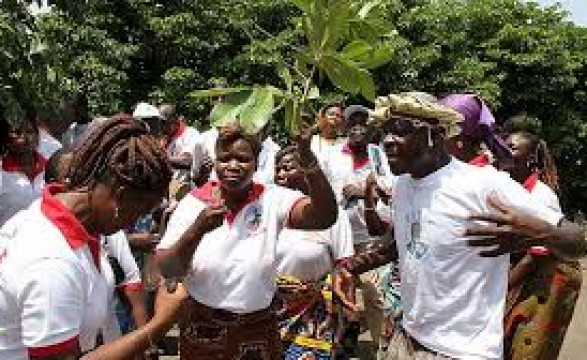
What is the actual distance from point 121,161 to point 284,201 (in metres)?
1.80

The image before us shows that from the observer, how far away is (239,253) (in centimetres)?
455

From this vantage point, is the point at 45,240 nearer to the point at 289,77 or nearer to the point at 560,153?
the point at 289,77

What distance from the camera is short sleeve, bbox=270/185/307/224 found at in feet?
15.1

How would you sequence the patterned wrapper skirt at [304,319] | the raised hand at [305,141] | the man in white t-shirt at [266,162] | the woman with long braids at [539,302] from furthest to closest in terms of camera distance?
the man in white t-shirt at [266,162] → the patterned wrapper skirt at [304,319] → the woman with long braids at [539,302] → the raised hand at [305,141]

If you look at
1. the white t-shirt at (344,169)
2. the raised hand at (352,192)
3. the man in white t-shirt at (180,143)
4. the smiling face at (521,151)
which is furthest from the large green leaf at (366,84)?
the man in white t-shirt at (180,143)

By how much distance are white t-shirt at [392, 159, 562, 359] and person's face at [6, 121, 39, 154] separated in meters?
2.75

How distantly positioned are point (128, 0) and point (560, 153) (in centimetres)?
1216

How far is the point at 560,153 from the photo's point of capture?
26844 millimetres

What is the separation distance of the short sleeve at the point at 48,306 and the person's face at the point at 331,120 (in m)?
5.89

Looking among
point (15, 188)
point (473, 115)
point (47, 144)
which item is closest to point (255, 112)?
point (473, 115)

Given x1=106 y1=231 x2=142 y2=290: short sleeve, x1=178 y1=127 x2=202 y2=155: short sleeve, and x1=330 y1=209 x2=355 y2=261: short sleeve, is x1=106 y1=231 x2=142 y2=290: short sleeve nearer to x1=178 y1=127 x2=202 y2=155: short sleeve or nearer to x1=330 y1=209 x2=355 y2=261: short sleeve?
x1=330 y1=209 x2=355 y2=261: short sleeve

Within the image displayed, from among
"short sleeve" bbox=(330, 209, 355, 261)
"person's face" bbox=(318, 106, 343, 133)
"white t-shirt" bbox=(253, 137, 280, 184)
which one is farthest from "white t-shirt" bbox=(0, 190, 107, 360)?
"person's face" bbox=(318, 106, 343, 133)

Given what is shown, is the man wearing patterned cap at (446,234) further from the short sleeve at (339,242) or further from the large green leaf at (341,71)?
the short sleeve at (339,242)

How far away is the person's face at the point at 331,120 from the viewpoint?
8.62 m
